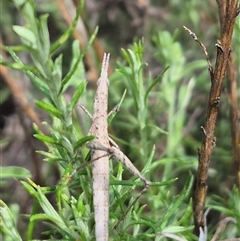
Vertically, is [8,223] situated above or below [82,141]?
below

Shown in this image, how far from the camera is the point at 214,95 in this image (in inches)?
29.4

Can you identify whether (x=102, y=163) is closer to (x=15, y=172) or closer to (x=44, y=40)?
(x=44, y=40)

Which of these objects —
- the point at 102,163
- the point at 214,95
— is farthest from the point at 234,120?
the point at 102,163

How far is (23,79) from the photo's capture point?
1.91 metres

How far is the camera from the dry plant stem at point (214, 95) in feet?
2.37

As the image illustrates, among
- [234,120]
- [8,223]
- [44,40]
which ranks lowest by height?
[8,223]

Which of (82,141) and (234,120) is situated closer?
(82,141)

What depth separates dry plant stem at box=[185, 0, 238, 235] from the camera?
2.37 feet

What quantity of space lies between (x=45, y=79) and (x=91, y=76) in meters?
0.95

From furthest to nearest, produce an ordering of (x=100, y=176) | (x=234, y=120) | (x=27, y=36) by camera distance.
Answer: (x=234, y=120), (x=100, y=176), (x=27, y=36)

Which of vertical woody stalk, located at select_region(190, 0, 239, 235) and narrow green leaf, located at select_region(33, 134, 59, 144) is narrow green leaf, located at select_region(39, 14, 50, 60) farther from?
vertical woody stalk, located at select_region(190, 0, 239, 235)

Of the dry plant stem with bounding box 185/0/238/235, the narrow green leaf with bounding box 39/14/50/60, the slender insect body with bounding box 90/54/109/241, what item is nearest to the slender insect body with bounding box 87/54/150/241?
the slender insect body with bounding box 90/54/109/241

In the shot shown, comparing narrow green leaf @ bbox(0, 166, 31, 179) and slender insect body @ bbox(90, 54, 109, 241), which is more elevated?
slender insect body @ bbox(90, 54, 109, 241)

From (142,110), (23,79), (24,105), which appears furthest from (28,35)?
(23,79)
